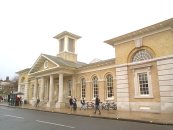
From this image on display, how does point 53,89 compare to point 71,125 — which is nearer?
point 71,125

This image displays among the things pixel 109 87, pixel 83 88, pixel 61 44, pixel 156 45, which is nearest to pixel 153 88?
pixel 156 45

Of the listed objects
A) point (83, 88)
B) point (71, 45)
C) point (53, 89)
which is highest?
point (71, 45)

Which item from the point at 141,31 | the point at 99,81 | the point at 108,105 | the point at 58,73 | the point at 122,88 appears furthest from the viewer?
the point at 58,73

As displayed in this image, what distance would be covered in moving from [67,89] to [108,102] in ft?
28.5

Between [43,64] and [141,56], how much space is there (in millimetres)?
17725

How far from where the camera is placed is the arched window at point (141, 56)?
19.0m

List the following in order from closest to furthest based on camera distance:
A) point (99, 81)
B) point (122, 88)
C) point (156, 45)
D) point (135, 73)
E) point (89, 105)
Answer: point (156, 45) < point (135, 73) < point (122, 88) < point (99, 81) < point (89, 105)

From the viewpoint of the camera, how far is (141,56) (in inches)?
769

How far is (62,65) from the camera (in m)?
26.5

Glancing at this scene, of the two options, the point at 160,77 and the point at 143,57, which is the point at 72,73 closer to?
the point at 143,57

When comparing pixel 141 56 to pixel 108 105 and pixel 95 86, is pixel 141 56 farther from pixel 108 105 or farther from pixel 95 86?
pixel 95 86

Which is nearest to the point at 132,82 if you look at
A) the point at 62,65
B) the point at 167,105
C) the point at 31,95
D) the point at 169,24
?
the point at 167,105

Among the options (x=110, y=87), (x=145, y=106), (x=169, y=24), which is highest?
(x=169, y=24)

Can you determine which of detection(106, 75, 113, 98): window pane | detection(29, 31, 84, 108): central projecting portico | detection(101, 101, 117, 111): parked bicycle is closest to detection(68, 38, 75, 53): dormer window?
detection(29, 31, 84, 108): central projecting portico
